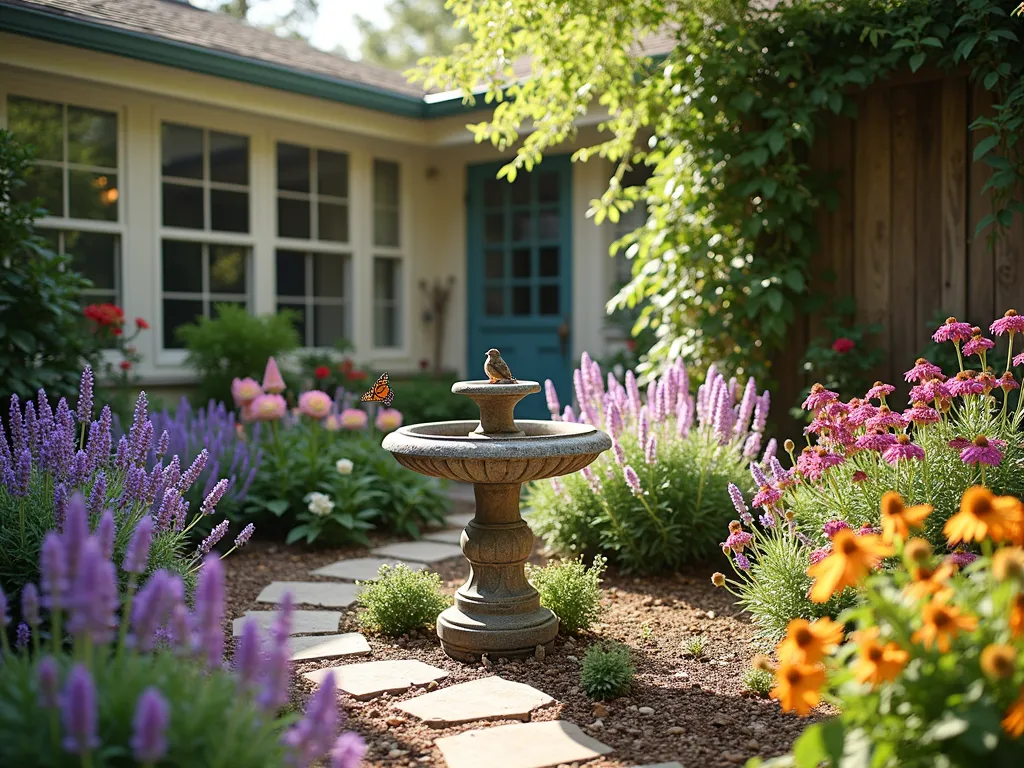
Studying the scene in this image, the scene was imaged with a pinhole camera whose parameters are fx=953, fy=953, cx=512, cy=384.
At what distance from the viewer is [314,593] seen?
4262mm

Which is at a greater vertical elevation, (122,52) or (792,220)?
(122,52)

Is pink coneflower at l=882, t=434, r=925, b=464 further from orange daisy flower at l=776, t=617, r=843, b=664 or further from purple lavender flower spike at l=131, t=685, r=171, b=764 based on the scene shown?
purple lavender flower spike at l=131, t=685, r=171, b=764

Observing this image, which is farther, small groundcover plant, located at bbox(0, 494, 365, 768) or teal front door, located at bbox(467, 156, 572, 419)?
teal front door, located at bbox(467, 156, 572, 419)

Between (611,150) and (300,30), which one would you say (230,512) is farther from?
(300,30)

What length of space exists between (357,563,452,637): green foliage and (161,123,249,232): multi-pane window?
4.61 meters

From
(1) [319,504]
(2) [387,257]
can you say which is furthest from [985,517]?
(2) [387,257]

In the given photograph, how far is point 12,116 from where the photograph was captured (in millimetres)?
6309

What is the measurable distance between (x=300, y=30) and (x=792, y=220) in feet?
67.2

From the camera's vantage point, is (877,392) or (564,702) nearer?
(564,702)

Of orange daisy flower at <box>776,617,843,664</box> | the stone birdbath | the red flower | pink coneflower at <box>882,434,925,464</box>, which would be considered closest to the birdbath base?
the stone birdbath

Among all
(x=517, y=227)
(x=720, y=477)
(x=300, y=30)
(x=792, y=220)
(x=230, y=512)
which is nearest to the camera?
(x=720, y=477)

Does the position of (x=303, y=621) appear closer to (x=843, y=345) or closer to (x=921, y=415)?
(x=921, y=415)

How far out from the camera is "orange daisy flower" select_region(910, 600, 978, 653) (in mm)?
1649

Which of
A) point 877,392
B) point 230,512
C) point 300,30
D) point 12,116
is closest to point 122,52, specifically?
point 12,116
